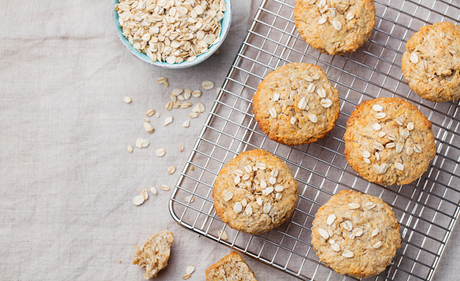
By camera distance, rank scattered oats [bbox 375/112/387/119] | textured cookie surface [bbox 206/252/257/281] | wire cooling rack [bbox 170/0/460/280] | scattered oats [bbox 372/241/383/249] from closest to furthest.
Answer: scattered oats [bbox 372/241/383/249] < scattered oats [bbox 375/112/387/119] < textured cookie surface [bbox 206/252/257/281] < wire cooling rack [bbox 170/0/460/280]

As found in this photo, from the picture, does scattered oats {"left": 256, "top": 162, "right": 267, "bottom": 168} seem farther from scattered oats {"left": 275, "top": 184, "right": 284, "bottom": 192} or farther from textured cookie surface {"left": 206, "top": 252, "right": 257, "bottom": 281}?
→ textured cookie surface {"left": 206, "top": 252, "right": 257, "bottom": 281}

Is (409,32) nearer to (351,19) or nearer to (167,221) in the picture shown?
(351,19)

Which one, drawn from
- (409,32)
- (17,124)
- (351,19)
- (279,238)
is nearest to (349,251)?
(279,238)

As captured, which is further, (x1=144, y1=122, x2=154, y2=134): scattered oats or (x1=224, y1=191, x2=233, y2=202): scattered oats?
(x1=144, y1=122, x2=154, y2=134): scattered oats

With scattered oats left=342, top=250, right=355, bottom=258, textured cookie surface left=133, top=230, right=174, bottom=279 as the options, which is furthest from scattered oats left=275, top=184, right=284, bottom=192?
textured cookie surface left=133, top=230, right=174, bottom=279

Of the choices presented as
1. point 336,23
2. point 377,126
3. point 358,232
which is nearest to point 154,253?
point 358,232

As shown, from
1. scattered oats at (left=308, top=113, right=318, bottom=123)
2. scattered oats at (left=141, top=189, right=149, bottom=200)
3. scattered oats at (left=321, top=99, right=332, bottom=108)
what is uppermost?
scattered oats at (left=321, top=99, right=332, bottom=108)

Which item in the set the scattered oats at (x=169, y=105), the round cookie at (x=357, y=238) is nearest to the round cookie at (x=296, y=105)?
the round cookie at (x=357, y=238)
